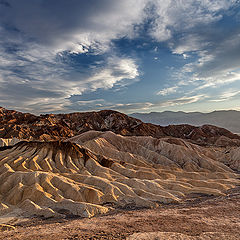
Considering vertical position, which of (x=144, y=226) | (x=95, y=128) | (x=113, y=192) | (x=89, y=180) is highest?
(x=95, y=128)

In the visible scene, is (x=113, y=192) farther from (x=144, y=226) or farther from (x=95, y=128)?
(x=95, y=128)

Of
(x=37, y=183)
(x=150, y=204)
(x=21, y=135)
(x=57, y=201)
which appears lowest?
(x=150, y=204)

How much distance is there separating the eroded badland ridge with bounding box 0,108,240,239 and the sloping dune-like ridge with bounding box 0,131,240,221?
0.45 feet

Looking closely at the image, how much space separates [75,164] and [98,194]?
18.0 m

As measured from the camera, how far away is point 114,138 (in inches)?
3024

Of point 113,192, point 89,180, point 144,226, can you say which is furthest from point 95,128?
point 144,226

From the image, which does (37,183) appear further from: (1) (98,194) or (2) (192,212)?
(2) (192,212)

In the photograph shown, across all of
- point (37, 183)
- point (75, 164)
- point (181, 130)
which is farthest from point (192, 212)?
point (181, 130)

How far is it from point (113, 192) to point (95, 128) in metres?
104

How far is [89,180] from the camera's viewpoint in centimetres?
3812

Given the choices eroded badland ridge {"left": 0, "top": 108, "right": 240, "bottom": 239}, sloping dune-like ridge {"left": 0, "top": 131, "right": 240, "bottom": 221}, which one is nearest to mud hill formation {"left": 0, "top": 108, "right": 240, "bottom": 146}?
eroded badland ridge {"left": 0, "top": 108, "right": 240, "bottom": 239}

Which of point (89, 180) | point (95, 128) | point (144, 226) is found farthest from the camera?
point (95, 128)

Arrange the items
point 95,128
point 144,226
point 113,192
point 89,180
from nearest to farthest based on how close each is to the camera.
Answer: point 144,226 < point 113,192 < point 89,180 < point 95,128

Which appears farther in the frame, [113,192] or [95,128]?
[95,128]
